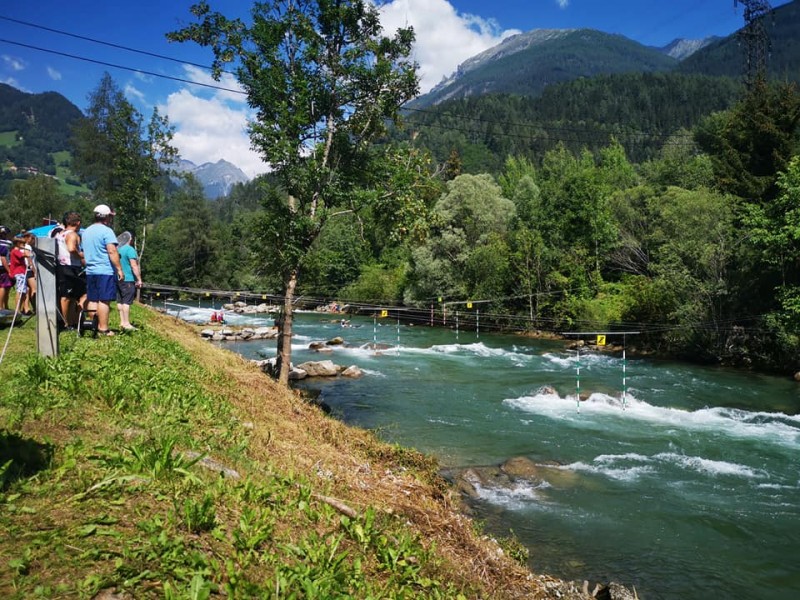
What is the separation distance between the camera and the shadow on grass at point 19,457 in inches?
175

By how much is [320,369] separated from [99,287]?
1804cm

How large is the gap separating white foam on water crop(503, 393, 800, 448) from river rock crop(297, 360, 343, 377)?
359 inches

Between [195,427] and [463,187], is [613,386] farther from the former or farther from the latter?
[463,187]

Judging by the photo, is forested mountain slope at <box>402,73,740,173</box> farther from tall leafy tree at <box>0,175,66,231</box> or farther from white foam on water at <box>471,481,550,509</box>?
white foam on water at <box>471,481,550,509</box>

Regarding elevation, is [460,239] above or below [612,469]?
above

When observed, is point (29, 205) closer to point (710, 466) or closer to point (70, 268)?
point (70, 268)

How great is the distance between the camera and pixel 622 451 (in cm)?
1648

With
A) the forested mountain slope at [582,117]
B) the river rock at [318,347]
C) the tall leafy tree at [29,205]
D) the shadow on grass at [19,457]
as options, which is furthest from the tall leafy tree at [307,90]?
the forested mountain slope at [582,117]

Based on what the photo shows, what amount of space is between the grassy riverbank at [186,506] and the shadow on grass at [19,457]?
0.02 metres

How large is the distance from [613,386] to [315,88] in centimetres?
1800

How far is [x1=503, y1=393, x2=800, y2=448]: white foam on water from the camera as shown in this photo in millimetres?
18336

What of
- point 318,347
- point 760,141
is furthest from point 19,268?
point 760,141

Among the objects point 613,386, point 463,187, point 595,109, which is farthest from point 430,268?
point 595,109

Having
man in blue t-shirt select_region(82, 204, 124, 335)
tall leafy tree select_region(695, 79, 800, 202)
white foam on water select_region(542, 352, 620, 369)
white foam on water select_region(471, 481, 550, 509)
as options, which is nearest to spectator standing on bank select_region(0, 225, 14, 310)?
man in blue t-shirt select_region(82, 204, 124, 335)
